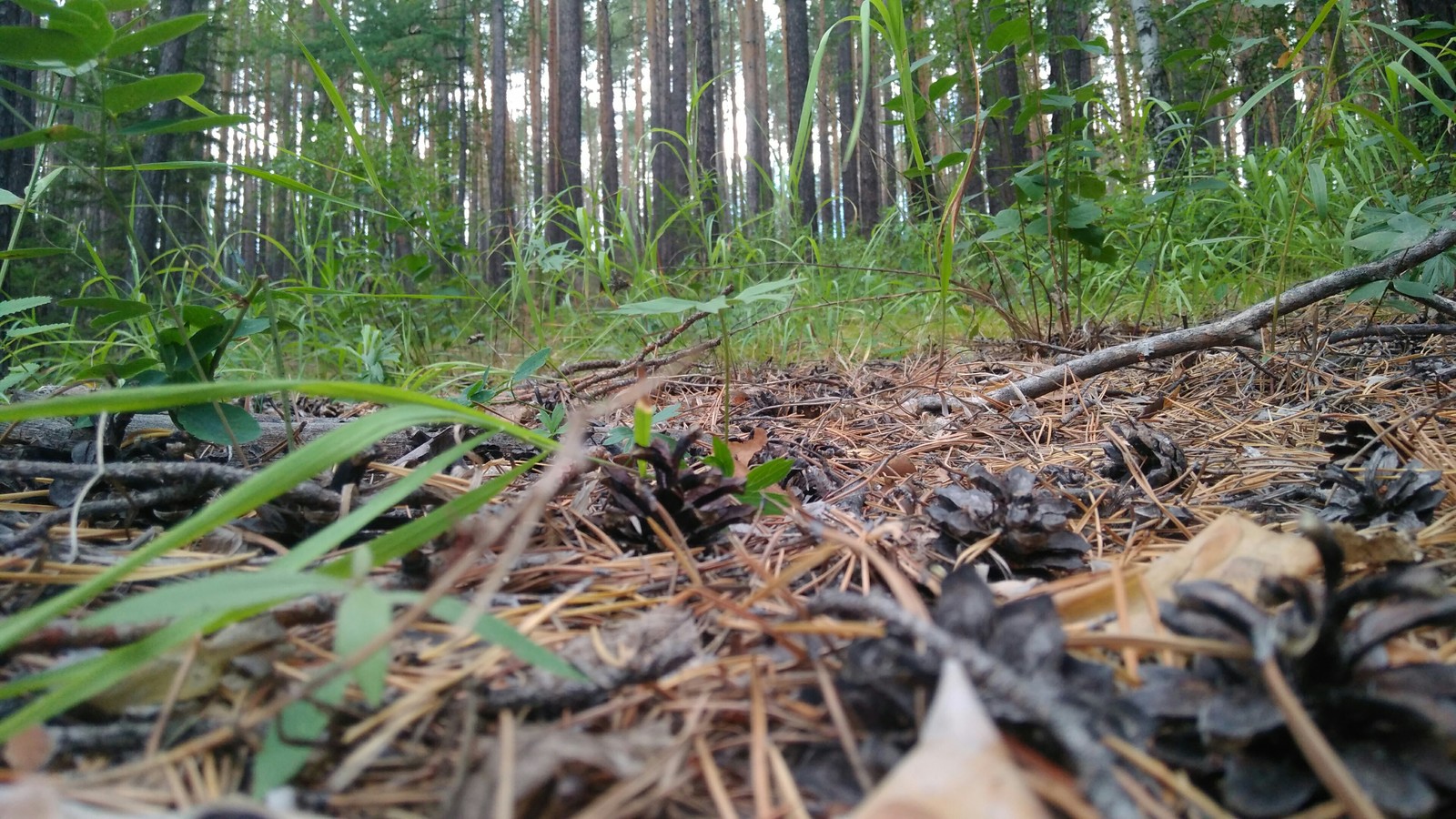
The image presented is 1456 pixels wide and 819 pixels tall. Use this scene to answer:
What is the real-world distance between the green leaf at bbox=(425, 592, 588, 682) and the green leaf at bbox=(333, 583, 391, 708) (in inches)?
1.2

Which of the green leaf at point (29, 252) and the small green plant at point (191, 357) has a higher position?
the green leaf at point (29, 252)

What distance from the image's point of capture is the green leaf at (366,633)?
Result: 0.45 meters

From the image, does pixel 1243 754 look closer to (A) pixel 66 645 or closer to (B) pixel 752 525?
(B) pixel 752 525

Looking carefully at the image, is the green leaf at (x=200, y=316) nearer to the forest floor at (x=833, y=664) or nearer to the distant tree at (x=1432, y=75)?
the forest floor at (x=833, y=664)

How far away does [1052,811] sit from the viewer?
0.42 metres

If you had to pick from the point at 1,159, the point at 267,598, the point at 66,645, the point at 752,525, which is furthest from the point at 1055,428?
the point at 1,159

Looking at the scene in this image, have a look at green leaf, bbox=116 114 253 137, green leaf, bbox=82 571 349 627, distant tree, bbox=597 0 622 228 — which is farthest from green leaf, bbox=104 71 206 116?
distant tree, bbox=597 0 622 228

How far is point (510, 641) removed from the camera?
1.67 ft

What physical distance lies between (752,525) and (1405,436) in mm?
1044

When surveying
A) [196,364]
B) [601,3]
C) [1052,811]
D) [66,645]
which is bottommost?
[1052,811]

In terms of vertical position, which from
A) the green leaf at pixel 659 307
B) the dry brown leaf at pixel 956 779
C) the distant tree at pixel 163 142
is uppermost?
the distant tree at pixel 163 142

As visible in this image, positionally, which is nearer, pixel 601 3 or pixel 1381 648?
pixel 1381 648

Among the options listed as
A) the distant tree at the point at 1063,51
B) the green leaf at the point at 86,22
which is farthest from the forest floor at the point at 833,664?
the distant tree at the point at 1063,51

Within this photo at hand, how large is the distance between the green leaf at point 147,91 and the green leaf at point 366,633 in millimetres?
772
